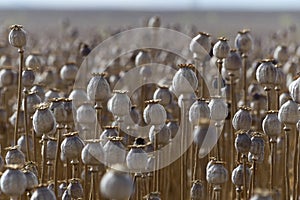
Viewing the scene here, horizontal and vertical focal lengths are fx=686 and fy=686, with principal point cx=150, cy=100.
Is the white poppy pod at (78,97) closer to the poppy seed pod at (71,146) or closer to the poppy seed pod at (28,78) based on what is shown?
the poppy seed pod at (28,78)

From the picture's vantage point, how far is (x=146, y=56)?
155 inches

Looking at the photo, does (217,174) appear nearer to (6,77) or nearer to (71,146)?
(71,146)

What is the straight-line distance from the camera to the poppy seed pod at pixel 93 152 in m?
2.24

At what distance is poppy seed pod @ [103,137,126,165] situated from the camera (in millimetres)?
2234

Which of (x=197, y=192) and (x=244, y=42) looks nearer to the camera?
(x=197, y=192)

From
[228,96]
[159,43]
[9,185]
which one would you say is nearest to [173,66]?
[159,43]

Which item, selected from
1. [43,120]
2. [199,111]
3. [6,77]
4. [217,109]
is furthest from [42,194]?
[6,77]

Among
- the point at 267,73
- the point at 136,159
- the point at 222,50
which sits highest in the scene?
the point at 222,50

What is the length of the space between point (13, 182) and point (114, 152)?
1.33ft

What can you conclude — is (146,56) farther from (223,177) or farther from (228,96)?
(223,177)

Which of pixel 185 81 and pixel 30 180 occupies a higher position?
pixel 185 81

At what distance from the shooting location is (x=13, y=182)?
1.94 m

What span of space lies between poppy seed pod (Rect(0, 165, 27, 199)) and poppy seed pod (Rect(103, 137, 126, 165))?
1.20 feet

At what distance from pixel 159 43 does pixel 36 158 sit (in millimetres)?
3035
